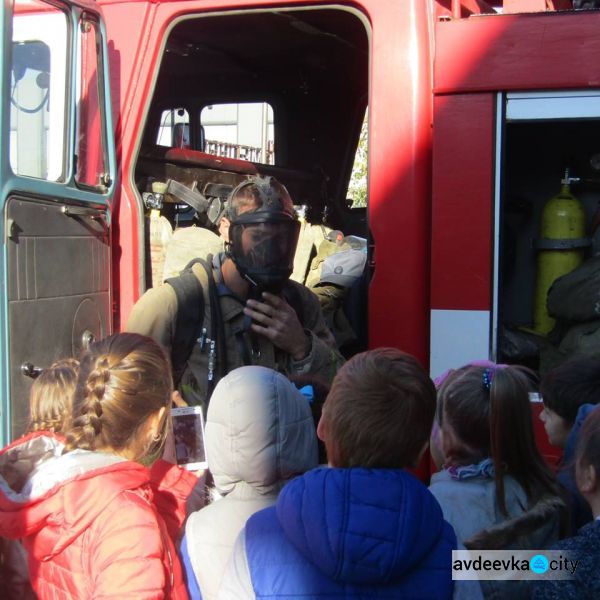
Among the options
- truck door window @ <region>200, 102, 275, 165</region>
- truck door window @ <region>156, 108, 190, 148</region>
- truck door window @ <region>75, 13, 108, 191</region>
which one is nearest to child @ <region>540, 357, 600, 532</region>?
truck door window @ <region>75, 13, 108, 191</region>

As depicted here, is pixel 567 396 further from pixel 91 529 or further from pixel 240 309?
pixel 91 529

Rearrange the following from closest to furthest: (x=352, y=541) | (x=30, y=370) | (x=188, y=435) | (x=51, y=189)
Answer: (x=352, y=541) → (x=188, y=435) → (x=30, y=370) → (x=51, y=189)

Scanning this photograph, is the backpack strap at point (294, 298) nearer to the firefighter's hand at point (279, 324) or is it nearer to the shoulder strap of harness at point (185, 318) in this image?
the firefighter's hand at point (279, 324)

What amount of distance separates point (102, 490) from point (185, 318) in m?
1.23

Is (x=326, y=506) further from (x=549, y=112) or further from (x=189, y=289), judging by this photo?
(x=549, y=112)

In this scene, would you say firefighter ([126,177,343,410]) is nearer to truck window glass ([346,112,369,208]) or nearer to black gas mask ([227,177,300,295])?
black gas mask ([227,177,300,295])

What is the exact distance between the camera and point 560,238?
10.5ft

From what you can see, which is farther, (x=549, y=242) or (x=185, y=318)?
(x=549, y=242)

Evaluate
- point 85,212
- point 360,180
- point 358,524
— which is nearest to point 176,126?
point 85,212

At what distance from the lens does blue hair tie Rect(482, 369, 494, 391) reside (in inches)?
76.5

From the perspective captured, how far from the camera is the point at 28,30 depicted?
2.77m

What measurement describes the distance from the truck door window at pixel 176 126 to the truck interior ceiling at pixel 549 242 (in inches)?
81.9

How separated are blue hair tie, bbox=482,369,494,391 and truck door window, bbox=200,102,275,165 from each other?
357 cm

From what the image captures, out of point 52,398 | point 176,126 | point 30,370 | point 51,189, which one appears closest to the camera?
point 52,398
